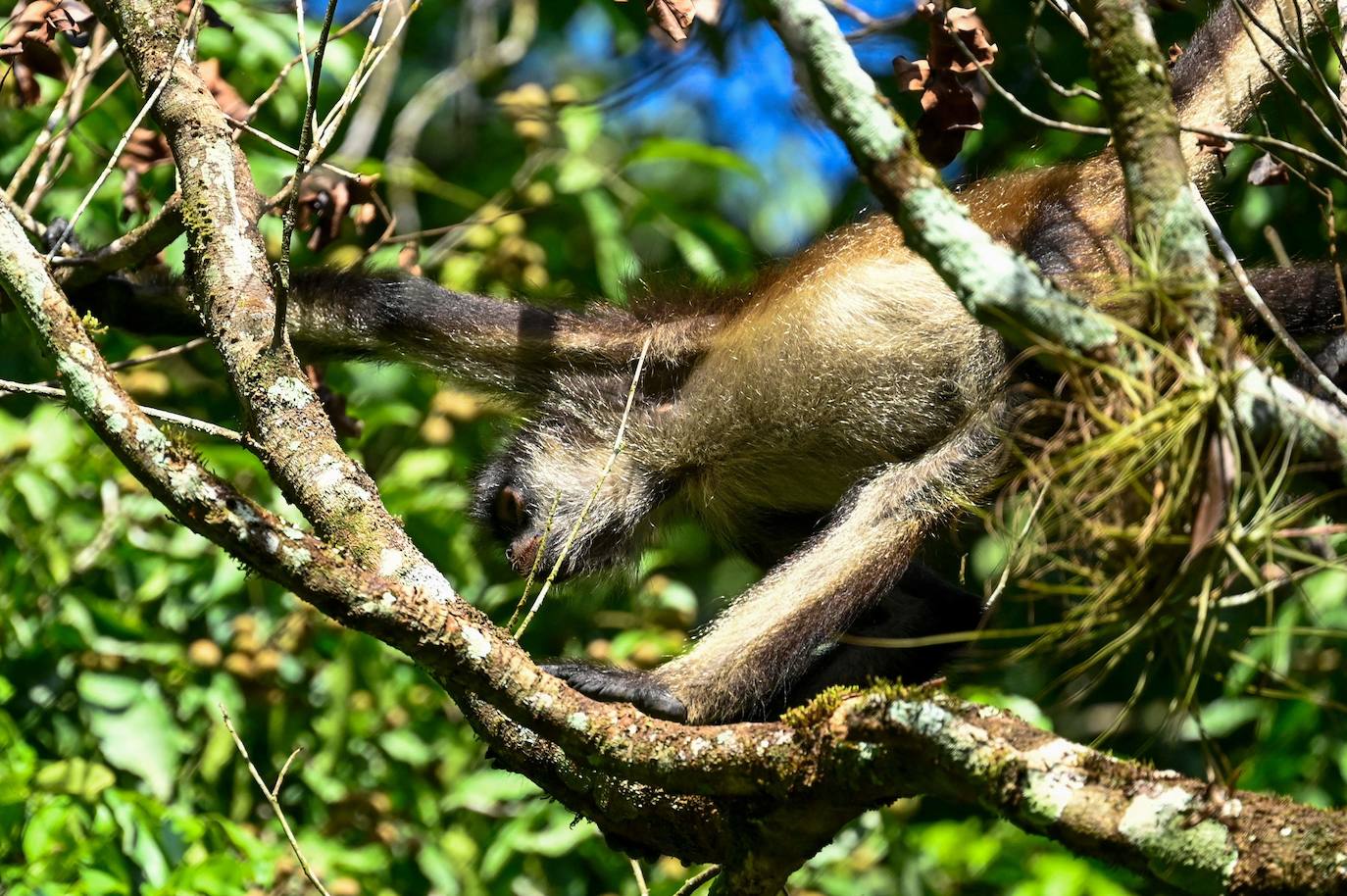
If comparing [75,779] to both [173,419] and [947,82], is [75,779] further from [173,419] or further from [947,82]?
[947,82]

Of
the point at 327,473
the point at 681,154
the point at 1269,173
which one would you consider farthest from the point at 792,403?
the point at 681,154

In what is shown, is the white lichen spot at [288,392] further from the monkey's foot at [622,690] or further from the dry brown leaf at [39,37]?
the dry brown leaf at [39,37]

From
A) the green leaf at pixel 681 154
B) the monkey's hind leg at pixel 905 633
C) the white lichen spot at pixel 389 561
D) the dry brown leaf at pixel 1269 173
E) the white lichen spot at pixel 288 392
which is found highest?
the green leaf at pixel 681 154

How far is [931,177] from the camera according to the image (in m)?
2.36

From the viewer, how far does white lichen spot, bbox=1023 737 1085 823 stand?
7.58ft

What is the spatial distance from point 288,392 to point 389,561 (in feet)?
1.69

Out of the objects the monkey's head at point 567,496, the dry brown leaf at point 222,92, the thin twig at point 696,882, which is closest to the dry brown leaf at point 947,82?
the thin twig at point 696,882

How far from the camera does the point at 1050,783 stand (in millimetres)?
2326

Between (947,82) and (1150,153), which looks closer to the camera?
(1150,153)

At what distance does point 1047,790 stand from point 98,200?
4328 millimetres

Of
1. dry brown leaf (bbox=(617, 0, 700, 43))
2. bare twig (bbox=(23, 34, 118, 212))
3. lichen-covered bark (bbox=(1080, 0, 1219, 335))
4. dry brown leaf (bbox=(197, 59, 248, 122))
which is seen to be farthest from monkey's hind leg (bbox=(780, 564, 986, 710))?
bare twig (bbox=(23, 34, 118, 212))

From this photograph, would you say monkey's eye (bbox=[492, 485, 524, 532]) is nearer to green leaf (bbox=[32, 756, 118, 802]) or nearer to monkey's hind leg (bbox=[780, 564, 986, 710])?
monkey's hind leg (bbox=[780, 564, 986, 710])

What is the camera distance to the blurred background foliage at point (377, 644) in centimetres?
464

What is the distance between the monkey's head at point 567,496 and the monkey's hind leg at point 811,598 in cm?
103
